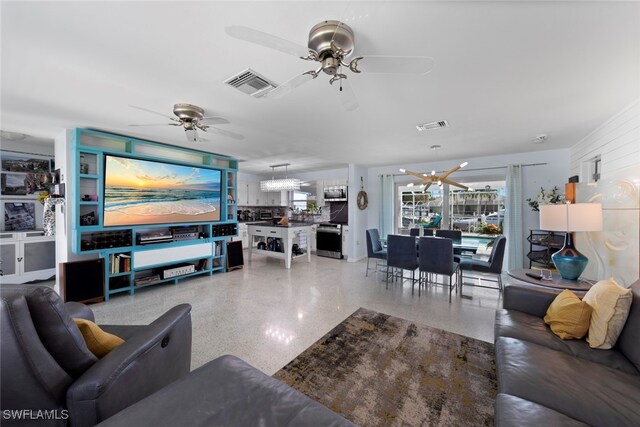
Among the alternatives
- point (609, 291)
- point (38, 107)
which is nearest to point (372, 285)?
point (609, 291)

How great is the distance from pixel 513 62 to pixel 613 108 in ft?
6.10

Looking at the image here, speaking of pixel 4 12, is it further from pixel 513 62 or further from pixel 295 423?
pixel 513 62

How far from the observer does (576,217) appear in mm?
2266

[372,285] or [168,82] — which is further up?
[168,82]

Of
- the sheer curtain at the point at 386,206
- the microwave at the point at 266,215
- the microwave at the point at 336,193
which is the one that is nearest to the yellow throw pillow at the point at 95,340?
the sheer curtain at the point at 386,206

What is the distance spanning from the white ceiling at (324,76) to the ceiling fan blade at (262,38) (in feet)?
0.75

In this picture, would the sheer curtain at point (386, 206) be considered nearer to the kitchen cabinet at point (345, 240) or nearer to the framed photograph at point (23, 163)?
the kitchen cabinet at point (345, 240)

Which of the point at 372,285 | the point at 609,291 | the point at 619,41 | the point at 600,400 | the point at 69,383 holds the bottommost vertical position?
the point at 372,285

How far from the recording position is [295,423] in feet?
3.18

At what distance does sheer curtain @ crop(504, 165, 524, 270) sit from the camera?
15.6 ft

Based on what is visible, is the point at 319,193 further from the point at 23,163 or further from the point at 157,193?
the point at 23,163

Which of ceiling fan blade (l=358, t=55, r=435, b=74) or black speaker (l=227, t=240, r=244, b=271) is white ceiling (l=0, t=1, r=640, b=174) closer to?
ceiling fan blade (l=358, t=55, r=435, b=74)

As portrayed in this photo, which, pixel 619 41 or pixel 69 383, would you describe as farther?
pixel 619 41

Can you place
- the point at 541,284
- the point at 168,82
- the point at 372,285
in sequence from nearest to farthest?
the point at 168,82, the point at 541,284, the point at 372,285
